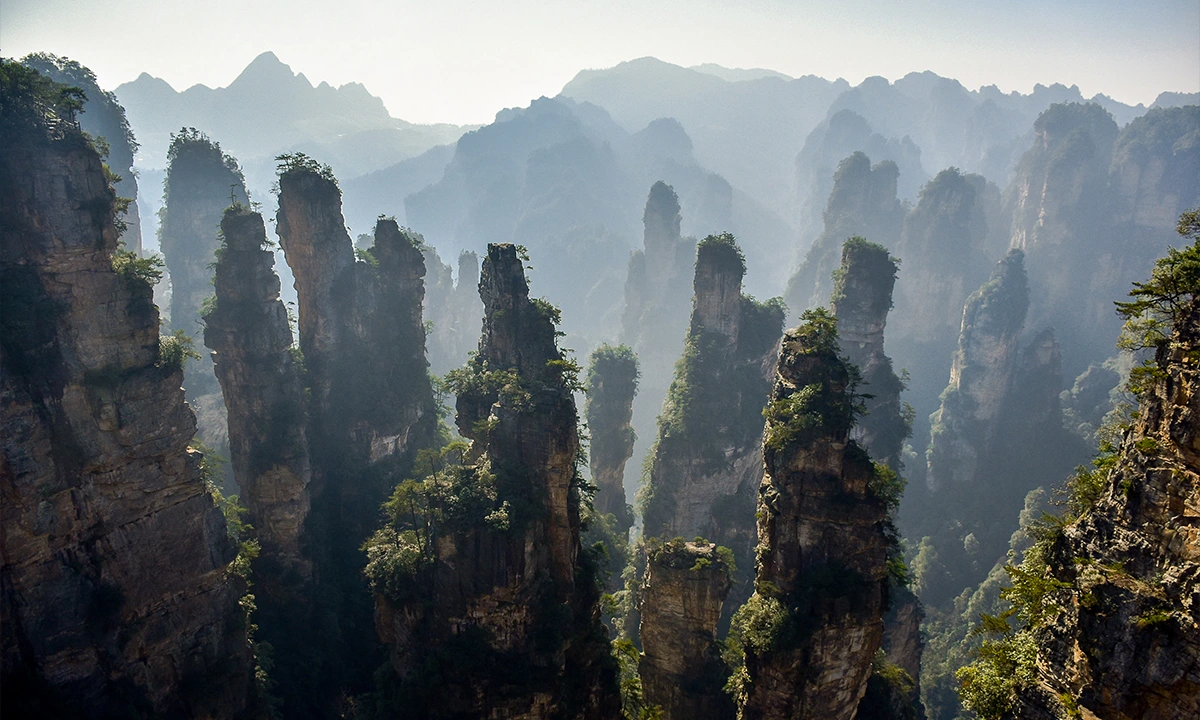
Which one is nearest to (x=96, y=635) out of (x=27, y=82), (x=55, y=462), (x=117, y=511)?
(x=117, y=511)

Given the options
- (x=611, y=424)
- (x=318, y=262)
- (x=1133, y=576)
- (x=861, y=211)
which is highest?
(x=861, y=211)

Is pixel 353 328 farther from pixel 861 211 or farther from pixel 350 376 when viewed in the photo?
pixel 861 211

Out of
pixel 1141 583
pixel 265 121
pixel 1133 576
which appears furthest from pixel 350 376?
pixel 265 121

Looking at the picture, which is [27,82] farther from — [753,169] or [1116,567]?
[753,169]

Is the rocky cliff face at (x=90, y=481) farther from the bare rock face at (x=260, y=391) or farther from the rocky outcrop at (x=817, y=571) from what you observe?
the rocky outcrop at (x=817, y=571)

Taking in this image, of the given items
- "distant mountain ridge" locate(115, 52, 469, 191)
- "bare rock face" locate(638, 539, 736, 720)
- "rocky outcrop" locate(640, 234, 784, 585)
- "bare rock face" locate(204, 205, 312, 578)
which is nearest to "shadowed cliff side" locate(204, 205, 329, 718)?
"bare rock face" locate(204, 205, 312, 578)

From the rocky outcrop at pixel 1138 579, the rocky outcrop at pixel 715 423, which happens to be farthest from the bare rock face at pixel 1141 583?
the rocky outcrop at pixel 715 423
